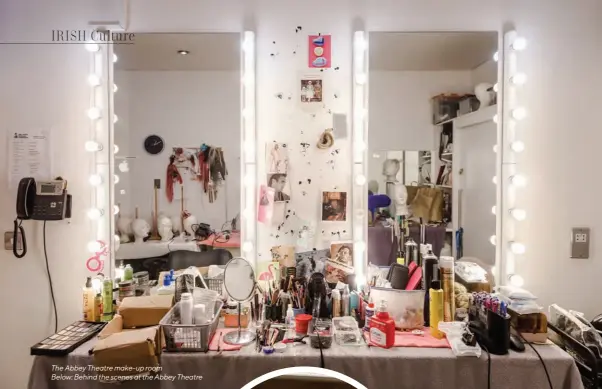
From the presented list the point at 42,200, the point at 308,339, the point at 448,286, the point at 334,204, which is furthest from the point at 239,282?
the point at 42,200

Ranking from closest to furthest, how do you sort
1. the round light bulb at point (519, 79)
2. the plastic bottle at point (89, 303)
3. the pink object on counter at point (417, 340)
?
the pink object on counter at point (417, 340) < the plastic bottle at point (89, 303) < the round light bulb at point (519, 79)

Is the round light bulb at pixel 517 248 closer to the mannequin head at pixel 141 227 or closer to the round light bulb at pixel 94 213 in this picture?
the mannequin head at pixel 141 227

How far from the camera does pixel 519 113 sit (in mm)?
1716

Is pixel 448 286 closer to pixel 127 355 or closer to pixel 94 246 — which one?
pixel 127 355

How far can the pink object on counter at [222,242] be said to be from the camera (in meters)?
1.77

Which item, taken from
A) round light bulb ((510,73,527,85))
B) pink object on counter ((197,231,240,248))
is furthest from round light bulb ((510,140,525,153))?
pink object on counter ((197,231,240,248))

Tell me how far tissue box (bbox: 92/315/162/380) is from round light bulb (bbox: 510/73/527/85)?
173 centimetres

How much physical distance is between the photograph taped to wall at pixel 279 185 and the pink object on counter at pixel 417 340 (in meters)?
0.67

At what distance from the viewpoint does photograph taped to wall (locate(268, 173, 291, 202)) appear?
1760 millimetres

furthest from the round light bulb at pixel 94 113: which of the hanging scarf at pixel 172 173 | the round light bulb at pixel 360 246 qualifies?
the round light bulb at pixel 360 246

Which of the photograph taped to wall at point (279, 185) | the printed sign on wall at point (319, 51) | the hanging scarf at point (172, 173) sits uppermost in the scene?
the printed sign on wall at point (319, 51)

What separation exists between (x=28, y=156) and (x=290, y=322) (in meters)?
1.34

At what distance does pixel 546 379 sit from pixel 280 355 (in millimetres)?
878

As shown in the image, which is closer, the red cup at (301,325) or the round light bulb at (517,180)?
the red cup at (301,325)
